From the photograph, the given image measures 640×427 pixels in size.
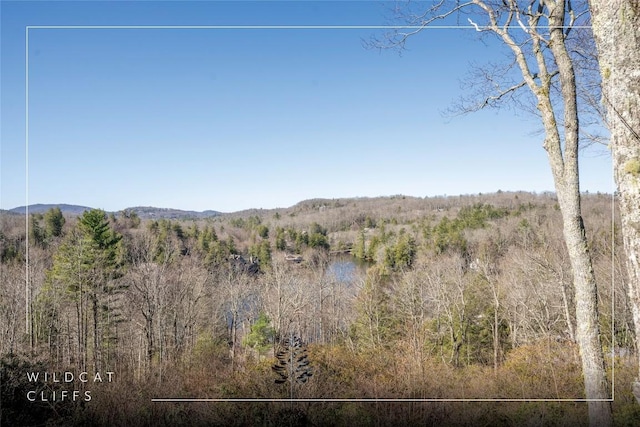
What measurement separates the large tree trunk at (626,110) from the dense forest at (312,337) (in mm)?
3043

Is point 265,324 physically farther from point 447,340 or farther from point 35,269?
point 35,269

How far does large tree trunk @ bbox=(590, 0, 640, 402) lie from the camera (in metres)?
1.81

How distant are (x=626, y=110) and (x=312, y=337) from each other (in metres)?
23.1

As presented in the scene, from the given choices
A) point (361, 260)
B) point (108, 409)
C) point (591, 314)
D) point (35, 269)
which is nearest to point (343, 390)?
point (108, 409)

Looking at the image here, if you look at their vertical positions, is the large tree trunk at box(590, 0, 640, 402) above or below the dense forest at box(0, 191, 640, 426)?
above

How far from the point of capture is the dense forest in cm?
542

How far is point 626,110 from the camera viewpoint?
1821mm

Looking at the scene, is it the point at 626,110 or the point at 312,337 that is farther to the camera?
the point at 312,337

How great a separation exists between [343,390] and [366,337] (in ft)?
32.6

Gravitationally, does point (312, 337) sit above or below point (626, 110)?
below

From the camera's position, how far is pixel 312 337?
23.4 meters

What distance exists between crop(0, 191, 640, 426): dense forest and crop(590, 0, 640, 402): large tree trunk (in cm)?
304

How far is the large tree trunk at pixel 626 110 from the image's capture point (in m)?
1.81

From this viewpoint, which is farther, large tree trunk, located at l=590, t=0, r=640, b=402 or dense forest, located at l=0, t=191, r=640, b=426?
dense forest, located at l=0, t=191, r=640, b=426
